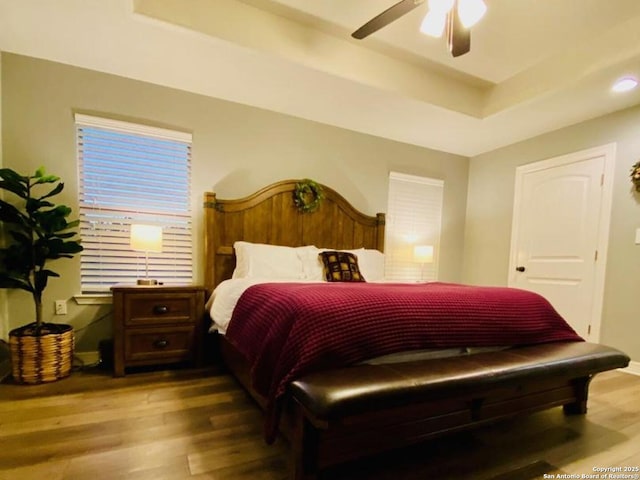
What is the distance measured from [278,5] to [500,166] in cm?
324

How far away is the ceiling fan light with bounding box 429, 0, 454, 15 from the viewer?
176 centimetres

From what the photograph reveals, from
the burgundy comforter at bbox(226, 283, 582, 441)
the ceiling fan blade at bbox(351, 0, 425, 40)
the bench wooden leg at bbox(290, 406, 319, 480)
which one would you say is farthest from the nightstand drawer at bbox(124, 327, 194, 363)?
the ceiling fan blade at bbox(351, 0, 425, 40)

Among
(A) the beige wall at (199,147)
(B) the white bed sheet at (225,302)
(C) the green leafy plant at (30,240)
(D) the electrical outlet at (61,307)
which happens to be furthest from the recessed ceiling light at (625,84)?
(D) the electrical outlet at (61,307)

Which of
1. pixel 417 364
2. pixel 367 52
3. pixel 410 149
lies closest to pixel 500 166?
pixel 410 149

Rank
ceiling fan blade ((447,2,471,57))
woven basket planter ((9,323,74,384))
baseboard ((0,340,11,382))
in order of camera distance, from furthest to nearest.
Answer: baseboard ((0,340,11,382)) < woven basket planter ((9,323,74,384)) < ceiling fan blade ((447,2,471,57))

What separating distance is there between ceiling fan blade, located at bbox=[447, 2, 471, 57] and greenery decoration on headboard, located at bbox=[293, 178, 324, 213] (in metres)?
1.73

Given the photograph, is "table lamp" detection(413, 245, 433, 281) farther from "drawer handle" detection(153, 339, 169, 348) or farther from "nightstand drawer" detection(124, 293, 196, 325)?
"drawer handle" detection(153, 339, 169, 348)

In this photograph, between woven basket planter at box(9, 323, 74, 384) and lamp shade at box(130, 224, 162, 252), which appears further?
lamp shade at box(130, 224, 162, 252)

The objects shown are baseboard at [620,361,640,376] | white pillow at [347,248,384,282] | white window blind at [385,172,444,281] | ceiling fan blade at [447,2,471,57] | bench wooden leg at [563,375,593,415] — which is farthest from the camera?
white window blind at [385,172,444,281]

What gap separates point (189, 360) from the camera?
2.52 metres

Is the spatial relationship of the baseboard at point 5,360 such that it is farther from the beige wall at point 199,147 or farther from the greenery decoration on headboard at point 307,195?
the greenery decoration on headboard at point 307,195

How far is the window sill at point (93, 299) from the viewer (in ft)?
8.36

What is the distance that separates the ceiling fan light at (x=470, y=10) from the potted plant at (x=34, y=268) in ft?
9.21

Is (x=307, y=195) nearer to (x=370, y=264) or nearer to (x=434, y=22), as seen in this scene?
(x=370, y=264)
